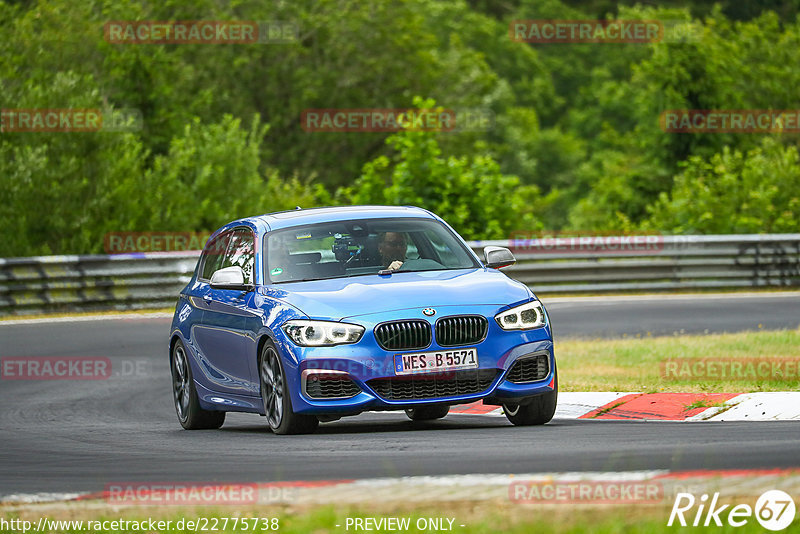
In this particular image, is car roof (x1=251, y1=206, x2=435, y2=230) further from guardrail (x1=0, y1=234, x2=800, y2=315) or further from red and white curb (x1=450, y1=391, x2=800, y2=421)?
guardrail (x1=0, y1=234, x2=800, y2=315)

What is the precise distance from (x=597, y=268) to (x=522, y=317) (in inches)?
686

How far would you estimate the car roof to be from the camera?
37.4 ft

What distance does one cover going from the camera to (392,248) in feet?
36.0

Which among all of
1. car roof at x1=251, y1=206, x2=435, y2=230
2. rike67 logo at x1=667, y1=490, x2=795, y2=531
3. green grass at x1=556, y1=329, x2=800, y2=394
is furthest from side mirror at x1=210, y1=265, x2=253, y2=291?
rike67 logo at x1=667, y1=490, x2=795, y2=531

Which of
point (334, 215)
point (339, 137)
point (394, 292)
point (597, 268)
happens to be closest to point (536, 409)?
point (394, 292)

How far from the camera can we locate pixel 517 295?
10234mm

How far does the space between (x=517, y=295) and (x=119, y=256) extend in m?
15.7

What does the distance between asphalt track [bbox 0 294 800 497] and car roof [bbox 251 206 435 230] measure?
5.17ft

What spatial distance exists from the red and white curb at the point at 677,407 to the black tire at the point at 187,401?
2.02m

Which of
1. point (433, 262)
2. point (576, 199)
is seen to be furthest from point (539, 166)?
point (433, 262)

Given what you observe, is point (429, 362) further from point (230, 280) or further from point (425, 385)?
point (230, 280)

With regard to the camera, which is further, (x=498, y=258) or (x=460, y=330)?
(x=498, y=258)

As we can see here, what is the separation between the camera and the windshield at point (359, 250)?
1087 cm

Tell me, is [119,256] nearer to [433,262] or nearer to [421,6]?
[433,262]
